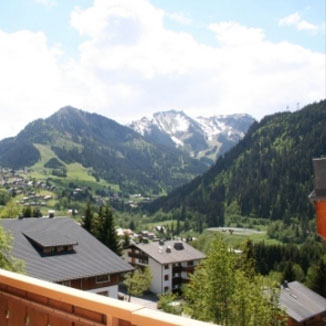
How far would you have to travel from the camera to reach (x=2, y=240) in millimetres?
17438

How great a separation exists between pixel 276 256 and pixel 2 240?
89834 millimetres

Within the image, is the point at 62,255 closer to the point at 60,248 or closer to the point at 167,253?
the point at 60,248

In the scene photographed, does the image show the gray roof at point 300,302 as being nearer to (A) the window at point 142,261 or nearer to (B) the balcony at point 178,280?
(B) the balcony at point 178,280

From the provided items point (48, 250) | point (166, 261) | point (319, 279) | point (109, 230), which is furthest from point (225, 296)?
point (166, 261)

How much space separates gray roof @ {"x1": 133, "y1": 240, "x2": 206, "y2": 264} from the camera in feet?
268

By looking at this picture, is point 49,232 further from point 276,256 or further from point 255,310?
point 276,256

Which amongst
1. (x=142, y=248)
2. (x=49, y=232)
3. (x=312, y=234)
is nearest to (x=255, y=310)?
(x=49, y=232)

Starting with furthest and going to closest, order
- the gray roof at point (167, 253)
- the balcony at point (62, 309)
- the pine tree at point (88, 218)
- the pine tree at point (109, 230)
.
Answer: the gray roof at point (167, 253) → the pine tree at point (88, 218) → the pine tree at point (109, 230) → the balcony at point (62, 309)

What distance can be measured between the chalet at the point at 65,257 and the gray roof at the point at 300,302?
2600cm

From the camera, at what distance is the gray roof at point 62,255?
3303cm

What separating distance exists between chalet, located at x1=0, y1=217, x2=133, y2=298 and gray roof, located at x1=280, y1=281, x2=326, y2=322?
85.3ft

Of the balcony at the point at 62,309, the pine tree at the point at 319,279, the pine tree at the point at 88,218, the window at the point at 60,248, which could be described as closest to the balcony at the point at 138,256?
the pine tree at the point at 88,218

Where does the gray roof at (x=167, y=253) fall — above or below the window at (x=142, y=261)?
above

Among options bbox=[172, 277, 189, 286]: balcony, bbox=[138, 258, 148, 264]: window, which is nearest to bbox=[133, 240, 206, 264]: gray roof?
bbox=[138, 258, 148, 264]: window
